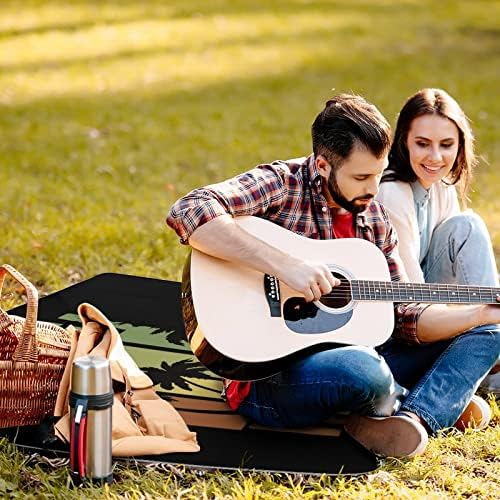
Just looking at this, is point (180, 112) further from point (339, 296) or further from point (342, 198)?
point (339, 296)

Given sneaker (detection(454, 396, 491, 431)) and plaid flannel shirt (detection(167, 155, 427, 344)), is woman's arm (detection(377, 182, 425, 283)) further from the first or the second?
sneaker (detection(454, 396, 491, 431))

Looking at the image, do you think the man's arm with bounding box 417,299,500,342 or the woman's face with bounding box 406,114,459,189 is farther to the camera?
the woman's face with bounding box 406,114,459,189

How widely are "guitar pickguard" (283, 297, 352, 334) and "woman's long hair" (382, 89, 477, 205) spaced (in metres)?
0.88

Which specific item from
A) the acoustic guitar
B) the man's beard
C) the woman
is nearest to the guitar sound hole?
the acoustic guitar

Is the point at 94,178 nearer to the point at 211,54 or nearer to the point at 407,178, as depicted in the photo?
the point at 407,178

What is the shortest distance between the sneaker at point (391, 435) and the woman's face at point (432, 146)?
3.67 ft

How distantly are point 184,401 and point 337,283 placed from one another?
0.76 metres

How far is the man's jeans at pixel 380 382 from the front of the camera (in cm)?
329

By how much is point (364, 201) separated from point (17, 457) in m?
1.46

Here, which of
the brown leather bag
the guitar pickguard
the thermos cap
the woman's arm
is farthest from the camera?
the woman's arm

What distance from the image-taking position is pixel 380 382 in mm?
3301

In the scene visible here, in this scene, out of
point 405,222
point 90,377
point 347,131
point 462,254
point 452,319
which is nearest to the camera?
point 90,377

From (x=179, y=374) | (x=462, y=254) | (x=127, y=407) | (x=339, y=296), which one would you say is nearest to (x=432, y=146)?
(x=462, y=254)

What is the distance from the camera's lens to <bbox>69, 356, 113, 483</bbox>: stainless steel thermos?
2986mm
